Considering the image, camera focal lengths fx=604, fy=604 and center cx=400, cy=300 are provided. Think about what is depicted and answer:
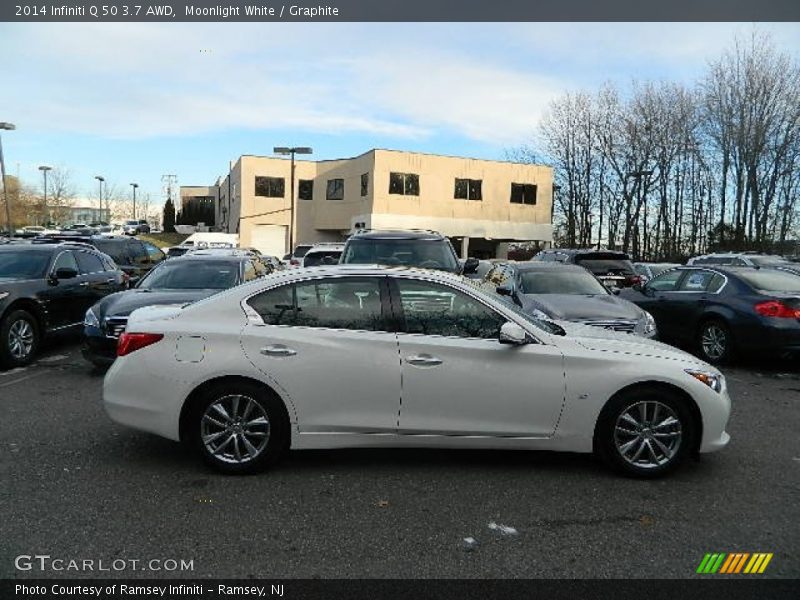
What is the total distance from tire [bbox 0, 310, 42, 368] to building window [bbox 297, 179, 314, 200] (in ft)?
136

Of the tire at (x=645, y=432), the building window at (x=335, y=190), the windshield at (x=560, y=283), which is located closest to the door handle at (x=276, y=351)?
the tire at (x=645, y=432)

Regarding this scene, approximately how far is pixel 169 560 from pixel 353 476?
4.88 feet

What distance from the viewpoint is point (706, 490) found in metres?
4.27

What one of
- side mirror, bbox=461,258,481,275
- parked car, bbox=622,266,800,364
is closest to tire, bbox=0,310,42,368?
side mirror, bbox=461,258,481,275

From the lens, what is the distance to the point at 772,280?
29.0 feet

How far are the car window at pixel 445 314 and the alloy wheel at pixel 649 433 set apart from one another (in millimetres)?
1183

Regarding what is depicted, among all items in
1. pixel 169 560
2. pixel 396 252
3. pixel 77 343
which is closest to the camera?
pixel 169 560

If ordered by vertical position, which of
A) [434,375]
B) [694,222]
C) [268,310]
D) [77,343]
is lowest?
[77,343]

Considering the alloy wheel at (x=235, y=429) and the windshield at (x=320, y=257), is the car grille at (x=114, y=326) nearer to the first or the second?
the alloy wheel at (x=235, y=429)

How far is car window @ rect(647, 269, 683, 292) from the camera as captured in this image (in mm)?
10273

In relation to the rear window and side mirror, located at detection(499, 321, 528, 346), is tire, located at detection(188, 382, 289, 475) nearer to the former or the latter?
side mirror, located at detection(499, 321, 528, 346)
